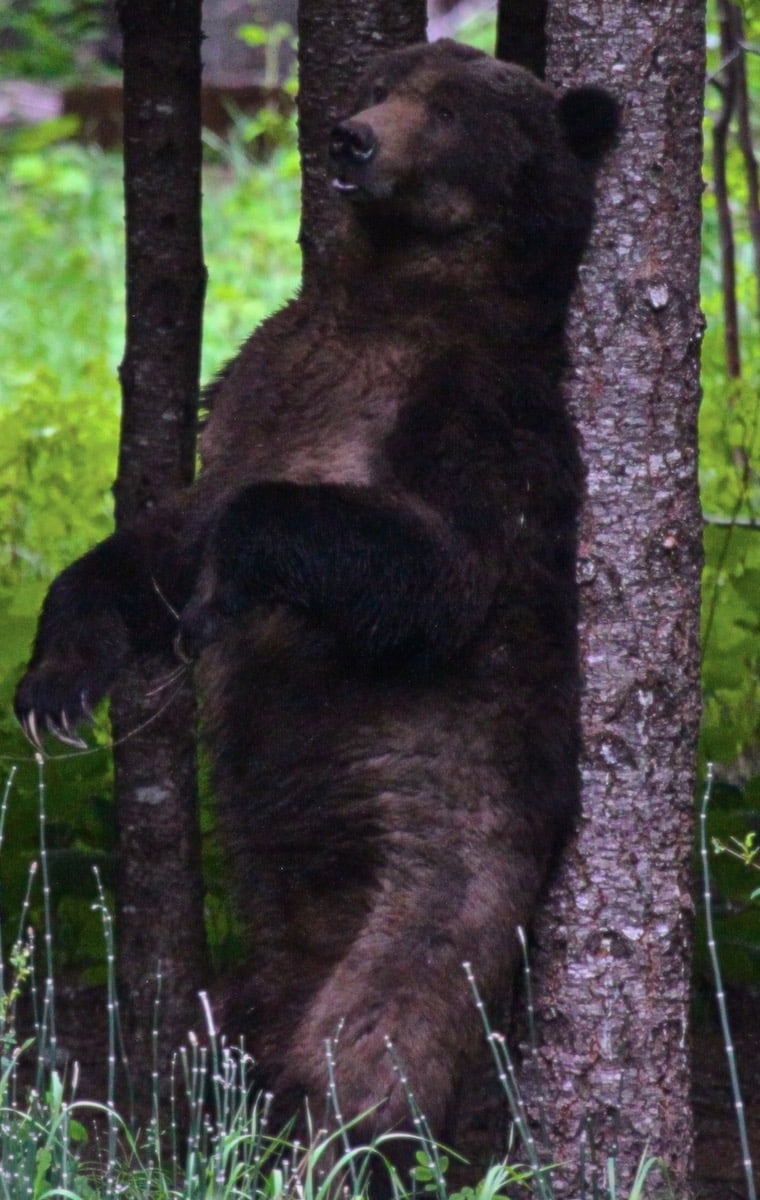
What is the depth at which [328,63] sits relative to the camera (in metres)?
3.67

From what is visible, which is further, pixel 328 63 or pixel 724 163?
pixel 724 163

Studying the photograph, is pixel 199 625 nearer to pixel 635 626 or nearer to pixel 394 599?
pixel 394 599

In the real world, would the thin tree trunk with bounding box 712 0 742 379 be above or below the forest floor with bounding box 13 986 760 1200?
above

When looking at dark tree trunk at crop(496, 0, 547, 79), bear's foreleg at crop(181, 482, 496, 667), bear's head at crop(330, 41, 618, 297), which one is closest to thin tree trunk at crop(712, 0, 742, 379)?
dark tree trunk at crop(496, 0, 547, 79)

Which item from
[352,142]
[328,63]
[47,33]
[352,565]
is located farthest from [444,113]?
[47,33]

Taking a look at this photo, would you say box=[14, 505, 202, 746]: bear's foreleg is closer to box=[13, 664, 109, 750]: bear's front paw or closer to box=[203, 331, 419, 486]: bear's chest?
box=[13, 664, 109, 750]: bear's front paw

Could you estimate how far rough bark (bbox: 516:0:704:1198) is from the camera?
9.86ft

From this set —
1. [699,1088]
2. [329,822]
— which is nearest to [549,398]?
[329,822]

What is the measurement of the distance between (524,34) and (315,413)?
1.49 meters

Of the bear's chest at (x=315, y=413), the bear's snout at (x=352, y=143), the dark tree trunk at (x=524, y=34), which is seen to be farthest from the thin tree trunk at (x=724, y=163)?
the bear's chest at (x=315, y=413)

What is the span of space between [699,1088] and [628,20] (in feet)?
8.18

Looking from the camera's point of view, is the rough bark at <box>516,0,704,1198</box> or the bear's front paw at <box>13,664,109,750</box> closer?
the rough bark at <box>516,0,704,1198</box>

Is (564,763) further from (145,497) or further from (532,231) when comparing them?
(145,497)

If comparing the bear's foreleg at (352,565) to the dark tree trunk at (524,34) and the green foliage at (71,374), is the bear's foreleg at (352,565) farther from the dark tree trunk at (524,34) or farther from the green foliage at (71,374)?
the dark tree trunk at (524,34)
